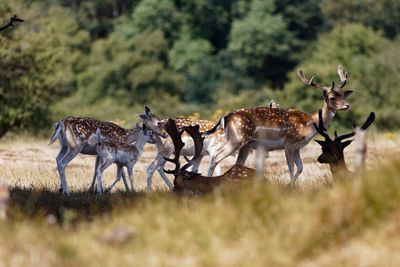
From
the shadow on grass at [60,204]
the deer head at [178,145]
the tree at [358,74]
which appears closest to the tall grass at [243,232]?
the shadow on grass at [60,204]

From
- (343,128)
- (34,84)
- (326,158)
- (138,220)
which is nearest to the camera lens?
(138,220)

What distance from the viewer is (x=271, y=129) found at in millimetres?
15930

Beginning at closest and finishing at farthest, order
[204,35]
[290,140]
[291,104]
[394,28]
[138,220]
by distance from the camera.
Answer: [138,220] → [290,140] → [291,104] → [394,28] → [204,35]

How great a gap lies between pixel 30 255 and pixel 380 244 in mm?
2533

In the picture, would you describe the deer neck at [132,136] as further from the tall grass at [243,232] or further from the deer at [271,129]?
the tall grass at [243,232]

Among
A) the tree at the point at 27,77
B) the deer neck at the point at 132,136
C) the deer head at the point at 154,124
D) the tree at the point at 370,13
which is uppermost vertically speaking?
the tree at the point at 370,13

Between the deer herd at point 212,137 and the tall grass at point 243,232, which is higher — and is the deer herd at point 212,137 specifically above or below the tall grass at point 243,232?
above

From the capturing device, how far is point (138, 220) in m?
9.30

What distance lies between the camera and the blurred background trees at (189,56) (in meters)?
45.5

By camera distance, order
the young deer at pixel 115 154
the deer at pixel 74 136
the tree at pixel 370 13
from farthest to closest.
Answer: the tree at pixel 370 13, the deer at pixel 74 136, the young deer at pixel 115 154

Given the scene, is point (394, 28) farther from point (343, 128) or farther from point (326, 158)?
point (326, 158)

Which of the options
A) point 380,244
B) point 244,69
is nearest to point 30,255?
point 380,244

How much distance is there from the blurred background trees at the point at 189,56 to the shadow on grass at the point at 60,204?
17027 millimetres

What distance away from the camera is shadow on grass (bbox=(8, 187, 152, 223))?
10617 mm
